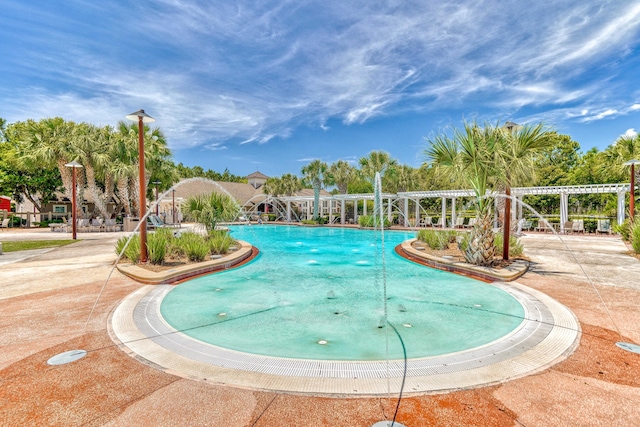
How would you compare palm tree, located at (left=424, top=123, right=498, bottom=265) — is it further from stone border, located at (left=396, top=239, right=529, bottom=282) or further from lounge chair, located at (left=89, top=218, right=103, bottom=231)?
lounge chair, located at (left=89, top=218, right=103, bottom=231)

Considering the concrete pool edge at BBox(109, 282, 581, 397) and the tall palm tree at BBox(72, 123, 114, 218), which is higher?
the tall palm tree at BBox(72, 123, 114, 218)

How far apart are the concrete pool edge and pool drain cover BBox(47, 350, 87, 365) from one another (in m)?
0.41

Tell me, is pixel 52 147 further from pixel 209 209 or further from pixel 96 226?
pixel 209 209

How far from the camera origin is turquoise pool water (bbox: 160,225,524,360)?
428 centimetres

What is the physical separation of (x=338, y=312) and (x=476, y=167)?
19.8 ft

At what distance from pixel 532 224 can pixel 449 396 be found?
2461 centimetres

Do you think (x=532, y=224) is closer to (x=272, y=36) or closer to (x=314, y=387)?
(x=272, y=36)

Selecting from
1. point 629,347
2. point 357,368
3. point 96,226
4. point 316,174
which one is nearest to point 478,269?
point 629,347

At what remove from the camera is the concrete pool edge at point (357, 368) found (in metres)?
2.95

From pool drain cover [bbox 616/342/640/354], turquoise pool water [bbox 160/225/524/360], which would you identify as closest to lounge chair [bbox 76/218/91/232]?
turquoise pool water [bbox 160/225/524/360]

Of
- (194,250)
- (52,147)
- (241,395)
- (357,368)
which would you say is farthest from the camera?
(52,147)

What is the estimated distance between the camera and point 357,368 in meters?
3.37

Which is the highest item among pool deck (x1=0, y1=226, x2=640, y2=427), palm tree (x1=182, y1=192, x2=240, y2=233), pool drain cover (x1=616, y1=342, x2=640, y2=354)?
palm tree (x1=182, y1=192, x2=240, y2=233)

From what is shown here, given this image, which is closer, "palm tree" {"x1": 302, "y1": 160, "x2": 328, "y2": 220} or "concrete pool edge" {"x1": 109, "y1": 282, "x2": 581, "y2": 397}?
"concrete pool edge" {"x1": 109, "y1": 282, "x2": 581, "y2": 397}
